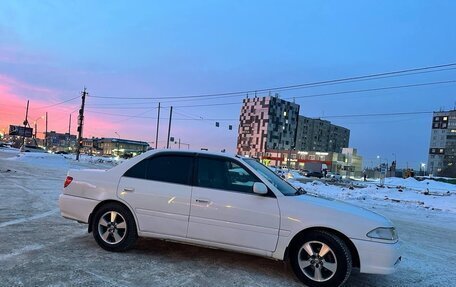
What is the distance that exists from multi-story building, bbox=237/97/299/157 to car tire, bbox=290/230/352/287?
4828 inches

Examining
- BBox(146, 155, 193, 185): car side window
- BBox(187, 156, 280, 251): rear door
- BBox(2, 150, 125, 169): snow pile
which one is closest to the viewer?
BBox(187, 156, 280, 251): rear door

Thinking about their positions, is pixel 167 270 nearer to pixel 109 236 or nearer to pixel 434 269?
pixel 109 236

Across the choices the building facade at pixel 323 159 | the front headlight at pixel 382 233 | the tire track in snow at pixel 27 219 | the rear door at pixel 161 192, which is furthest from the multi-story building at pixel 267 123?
the front headlight at pixel 382 233

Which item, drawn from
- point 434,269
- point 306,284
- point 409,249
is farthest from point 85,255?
point 409,249

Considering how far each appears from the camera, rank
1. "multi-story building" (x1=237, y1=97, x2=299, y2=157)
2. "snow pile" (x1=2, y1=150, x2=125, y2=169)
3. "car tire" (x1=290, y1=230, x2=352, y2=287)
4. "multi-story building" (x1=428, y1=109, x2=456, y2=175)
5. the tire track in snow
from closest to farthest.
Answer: "car tire" (x1=290, y1=230, x2=352, y2=287) < the tire track in snow < "snow pile" (x1=2, y1=150, x2=125, y2=169) < "multi-story building" (x1=237, y1=97, x2=299, y2=157) < "multi-story building" (x1=428, y1=109, x2=456, y2=175)

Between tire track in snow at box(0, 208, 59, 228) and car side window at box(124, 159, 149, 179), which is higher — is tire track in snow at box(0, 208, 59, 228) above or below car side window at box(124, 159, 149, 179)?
below

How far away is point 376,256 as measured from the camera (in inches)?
204

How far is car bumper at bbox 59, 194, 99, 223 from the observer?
6.46 metres

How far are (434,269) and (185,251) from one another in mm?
3931

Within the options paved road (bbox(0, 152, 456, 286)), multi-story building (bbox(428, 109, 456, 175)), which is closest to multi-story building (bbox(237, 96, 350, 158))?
multi-story building (bbox(428, 109, 456, 175))

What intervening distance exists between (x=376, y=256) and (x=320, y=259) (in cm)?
67

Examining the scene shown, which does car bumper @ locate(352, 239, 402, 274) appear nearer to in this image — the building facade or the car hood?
the car hood

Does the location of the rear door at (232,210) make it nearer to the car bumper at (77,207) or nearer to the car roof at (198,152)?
the car roof at (198,152)

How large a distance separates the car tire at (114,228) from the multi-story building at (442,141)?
149954 mm
